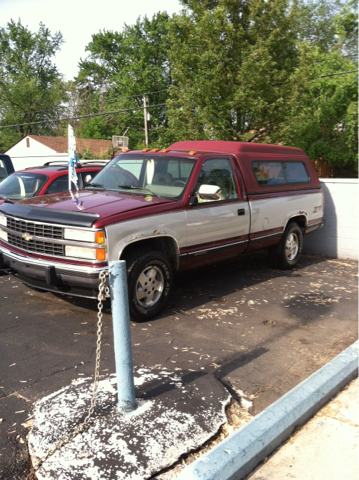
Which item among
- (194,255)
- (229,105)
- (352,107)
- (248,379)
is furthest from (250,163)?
(352,107)

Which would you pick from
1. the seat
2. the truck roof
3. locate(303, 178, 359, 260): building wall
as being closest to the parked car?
the truck roof

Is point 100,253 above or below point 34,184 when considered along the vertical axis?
below

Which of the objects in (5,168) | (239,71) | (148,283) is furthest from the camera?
(239,71)

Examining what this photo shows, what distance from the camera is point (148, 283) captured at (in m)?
4.91

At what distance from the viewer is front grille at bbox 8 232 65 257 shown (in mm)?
4621

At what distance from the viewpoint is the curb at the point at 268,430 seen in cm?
242

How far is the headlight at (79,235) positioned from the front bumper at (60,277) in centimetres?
29

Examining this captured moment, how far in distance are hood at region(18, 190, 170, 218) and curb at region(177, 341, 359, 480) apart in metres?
2.53

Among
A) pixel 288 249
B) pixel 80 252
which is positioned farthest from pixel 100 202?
pixel 288 249

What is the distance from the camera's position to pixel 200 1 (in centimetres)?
1478

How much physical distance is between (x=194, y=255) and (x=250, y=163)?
6.62ft

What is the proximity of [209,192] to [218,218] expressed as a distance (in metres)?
0.59

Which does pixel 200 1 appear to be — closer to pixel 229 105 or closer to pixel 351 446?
pixel 229 105

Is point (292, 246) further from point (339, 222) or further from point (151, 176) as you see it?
point (151, 176)
